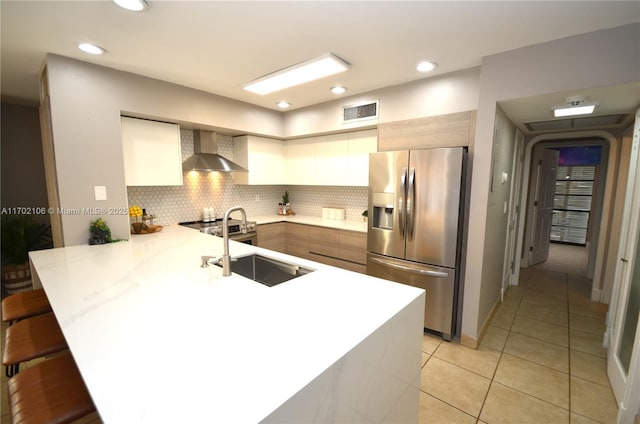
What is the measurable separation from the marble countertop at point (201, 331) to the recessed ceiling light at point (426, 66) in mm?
1917

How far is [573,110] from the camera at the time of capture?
8.30 ft

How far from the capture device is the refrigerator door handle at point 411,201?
2677 millimetres

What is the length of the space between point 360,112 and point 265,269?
218cm

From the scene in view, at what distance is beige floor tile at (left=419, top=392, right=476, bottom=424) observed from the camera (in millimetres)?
1848

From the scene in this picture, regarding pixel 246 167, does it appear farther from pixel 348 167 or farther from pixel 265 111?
pixel 348 167

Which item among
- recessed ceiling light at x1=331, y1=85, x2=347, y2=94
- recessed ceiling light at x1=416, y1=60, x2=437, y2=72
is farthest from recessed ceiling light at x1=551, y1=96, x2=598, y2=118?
recessed ceiling light at x1=331, y1=85, x2=347, y2=94

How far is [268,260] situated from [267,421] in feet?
4.96

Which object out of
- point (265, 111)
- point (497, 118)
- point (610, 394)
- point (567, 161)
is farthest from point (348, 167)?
point (567, 161)

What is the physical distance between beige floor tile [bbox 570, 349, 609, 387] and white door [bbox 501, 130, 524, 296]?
1.13 meters

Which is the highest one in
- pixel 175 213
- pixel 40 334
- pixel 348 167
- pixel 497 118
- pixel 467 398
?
pixel 497 118

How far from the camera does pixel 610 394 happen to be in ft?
6.72

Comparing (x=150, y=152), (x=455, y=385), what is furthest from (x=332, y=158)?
(x=455, y=385)

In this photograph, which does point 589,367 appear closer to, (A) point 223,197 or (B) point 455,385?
(B) point 455,385

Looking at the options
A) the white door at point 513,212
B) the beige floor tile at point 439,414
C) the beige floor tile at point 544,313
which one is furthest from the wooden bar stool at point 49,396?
the white door at point 513,212
